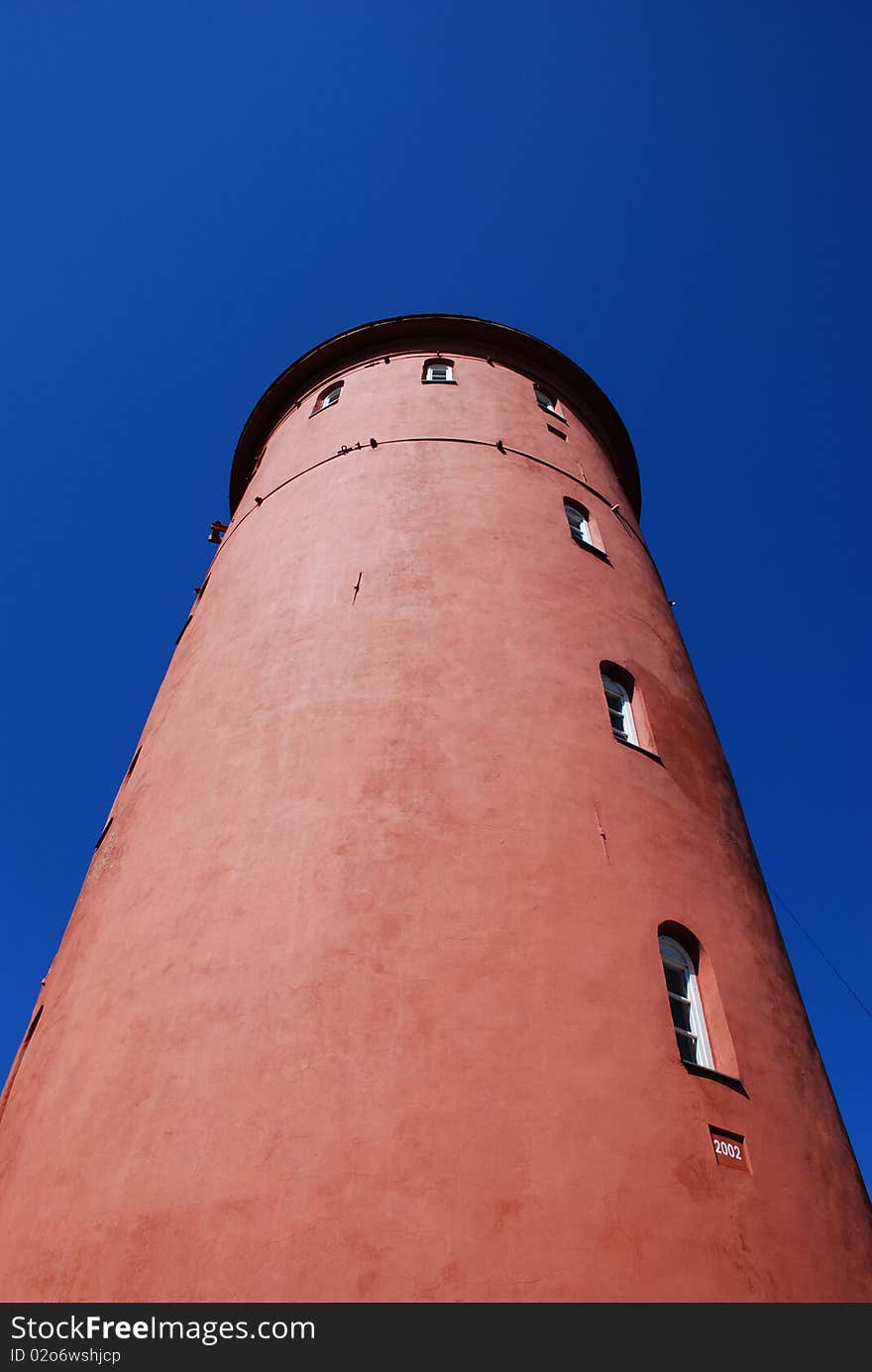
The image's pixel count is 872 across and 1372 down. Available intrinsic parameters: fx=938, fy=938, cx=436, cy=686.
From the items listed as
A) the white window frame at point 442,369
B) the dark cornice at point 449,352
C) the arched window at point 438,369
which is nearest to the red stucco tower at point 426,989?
the white window frame at point 442,369

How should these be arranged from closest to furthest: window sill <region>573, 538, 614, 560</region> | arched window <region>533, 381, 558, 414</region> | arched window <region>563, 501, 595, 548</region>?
window sill <region>573, 538, 614, 560</region>, arched window <region>563, 501, 595, 548</region>, arched window <region>533, 381, 558, 414</region>

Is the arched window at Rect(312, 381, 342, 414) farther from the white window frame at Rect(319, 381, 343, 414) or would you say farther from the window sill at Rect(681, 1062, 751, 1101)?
the window sill at Rect(681, 1062, 751, 1101)

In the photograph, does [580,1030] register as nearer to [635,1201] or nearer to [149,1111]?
[635,1201]

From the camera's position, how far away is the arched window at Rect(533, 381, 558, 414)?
20467mm

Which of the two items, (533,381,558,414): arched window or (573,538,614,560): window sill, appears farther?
(533,381,558,414): arched window

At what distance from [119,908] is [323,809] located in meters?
2.48

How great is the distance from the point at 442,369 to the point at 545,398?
2420mm

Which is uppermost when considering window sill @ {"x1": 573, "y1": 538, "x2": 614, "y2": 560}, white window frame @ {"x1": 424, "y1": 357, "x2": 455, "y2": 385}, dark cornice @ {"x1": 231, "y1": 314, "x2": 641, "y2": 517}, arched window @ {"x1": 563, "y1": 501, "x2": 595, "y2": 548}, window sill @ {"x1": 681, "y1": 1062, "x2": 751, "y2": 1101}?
dark cornice @ {"x1": 231, "y1": 314, "x2": 641, "y2": 517}

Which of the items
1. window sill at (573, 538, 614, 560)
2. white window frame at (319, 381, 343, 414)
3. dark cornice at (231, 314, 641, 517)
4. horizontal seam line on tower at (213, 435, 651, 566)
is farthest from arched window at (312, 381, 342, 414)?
window sill at (573, 538, 614, 560)

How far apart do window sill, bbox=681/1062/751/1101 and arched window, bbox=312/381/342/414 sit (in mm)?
→ 15298

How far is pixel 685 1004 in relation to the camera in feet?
30.7

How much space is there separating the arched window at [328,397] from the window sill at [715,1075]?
1530 centimetres

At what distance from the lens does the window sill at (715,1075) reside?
8.46 metres

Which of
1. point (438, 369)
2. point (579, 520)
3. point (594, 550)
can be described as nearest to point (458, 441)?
point (579, 520)
